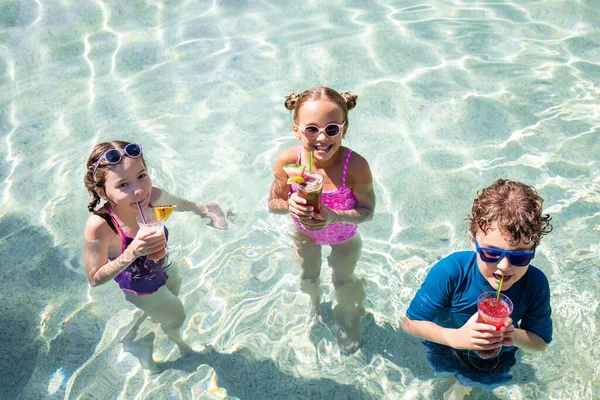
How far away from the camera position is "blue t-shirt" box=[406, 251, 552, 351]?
2.66 metres

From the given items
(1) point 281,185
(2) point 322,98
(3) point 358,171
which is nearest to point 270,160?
(1) point 281,185

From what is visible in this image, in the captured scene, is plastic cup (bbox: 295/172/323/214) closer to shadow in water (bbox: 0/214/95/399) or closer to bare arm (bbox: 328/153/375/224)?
bare arm (bbox: 328/153/375/224)

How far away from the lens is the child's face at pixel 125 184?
3113 millimetres

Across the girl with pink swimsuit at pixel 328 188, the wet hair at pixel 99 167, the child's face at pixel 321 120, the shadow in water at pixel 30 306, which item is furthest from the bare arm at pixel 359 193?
the shadow in water at pixel 30 306

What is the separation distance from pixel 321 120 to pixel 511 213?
1293mm

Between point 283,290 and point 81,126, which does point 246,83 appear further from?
point 283,290

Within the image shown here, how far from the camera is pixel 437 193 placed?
5.09m

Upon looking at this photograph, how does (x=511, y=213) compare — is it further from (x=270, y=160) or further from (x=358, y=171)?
(x=270, y=160)

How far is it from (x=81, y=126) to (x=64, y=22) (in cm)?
225

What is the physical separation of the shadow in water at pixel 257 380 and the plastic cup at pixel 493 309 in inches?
64.6

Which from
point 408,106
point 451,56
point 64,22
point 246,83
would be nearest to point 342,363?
point 408,106

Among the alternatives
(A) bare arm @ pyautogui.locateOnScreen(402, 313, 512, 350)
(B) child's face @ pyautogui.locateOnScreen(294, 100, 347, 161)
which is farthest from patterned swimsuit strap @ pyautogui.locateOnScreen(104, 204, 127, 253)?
(A) bare arm @ pyautogui.locateOnScreen(402, 313, 512, 350)

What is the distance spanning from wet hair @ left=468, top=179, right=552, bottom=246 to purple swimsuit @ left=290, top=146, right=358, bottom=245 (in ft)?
3.52

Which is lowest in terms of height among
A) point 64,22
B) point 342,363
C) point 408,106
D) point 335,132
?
point 342,363
